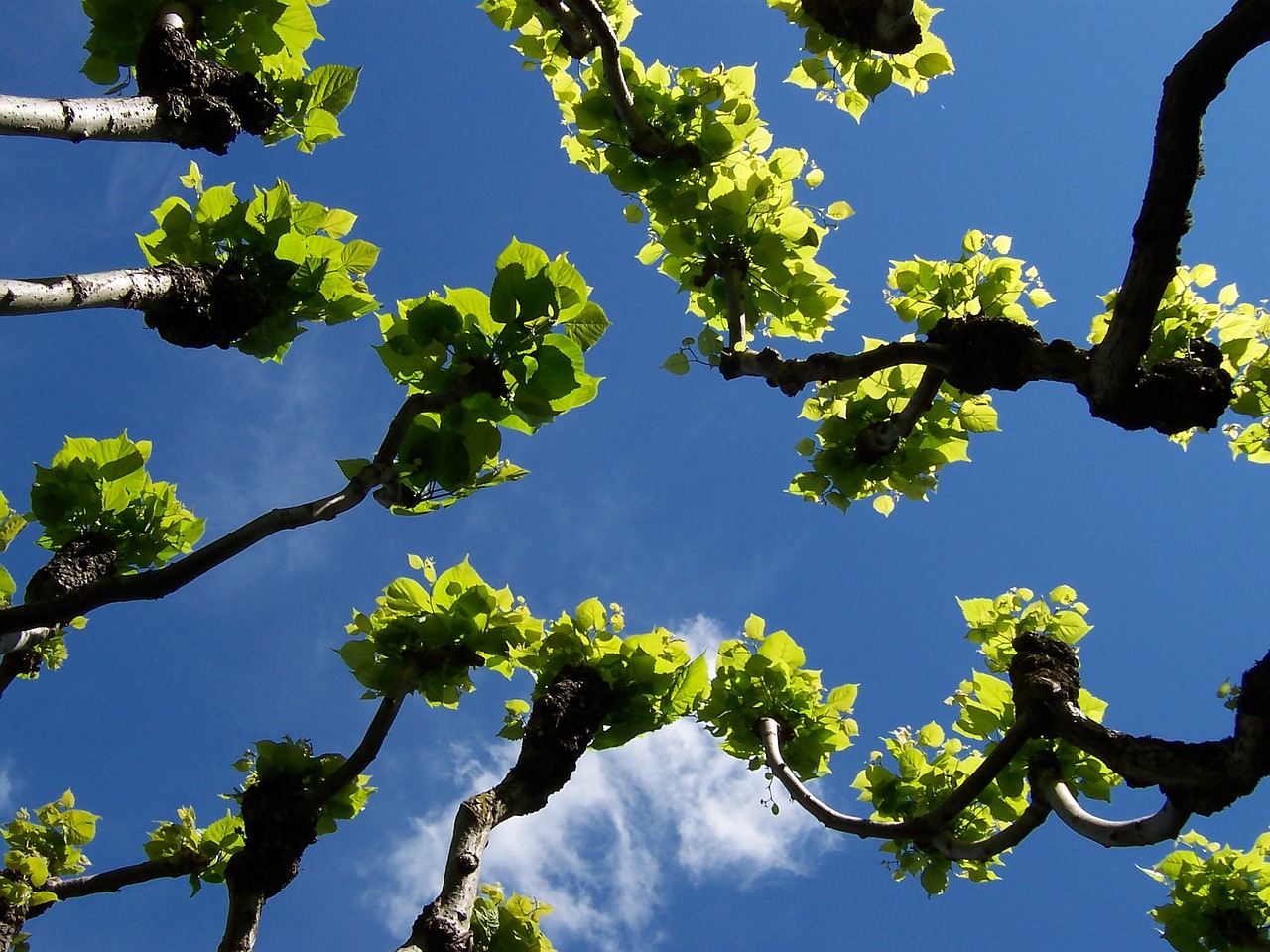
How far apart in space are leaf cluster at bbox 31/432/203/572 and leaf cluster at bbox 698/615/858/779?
3.58 meters

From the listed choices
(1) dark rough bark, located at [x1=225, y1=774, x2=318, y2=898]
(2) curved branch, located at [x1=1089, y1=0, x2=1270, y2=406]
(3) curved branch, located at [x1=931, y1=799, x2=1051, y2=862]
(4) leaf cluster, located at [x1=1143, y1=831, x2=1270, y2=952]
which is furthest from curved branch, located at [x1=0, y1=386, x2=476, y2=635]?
(4) leaf cluster, located at [x1=1143, y1=831, x2=1270, y2=952]

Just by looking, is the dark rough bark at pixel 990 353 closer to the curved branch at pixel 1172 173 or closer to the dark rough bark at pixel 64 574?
the curved branch at pixel 1172 173

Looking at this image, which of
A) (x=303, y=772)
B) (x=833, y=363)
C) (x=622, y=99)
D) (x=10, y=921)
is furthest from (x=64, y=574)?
(x=833, y=363)

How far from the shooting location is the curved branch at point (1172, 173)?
3.16 m

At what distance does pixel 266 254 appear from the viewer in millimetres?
4270

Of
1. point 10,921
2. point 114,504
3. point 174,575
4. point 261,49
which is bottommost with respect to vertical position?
point 10,921

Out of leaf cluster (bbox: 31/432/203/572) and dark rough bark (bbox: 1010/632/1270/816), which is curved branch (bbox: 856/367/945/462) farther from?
leaf cluster (bbox: 31/432/203/572)

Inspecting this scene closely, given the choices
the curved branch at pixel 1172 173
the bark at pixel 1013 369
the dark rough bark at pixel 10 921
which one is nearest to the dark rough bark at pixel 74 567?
the dark rough bark at pixel 10 921

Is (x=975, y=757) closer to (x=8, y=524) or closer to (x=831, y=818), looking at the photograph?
(x=831, y=818)

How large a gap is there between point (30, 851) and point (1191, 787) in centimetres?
686

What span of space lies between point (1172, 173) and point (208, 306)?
4282 mm

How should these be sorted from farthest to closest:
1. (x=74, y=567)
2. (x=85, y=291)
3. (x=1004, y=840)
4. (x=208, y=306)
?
(x=74, y=567) → (x=1004, y=840) → (x=208, y=306) → (x=85, y=291)

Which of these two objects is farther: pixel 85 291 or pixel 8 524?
pixel 8 524

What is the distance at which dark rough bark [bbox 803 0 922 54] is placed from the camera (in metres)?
4.55
